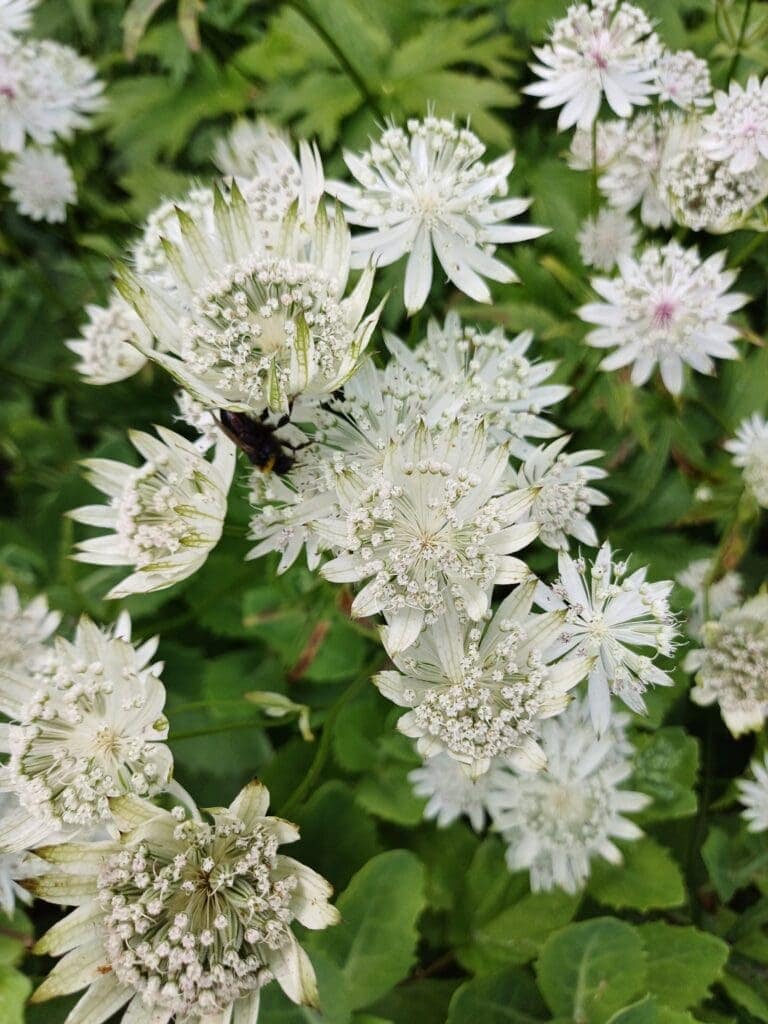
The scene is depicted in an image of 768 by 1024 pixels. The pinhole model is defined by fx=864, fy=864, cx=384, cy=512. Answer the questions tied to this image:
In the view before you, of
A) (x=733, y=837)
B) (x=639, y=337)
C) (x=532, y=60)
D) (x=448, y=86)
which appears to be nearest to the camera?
(x=639, y=337)

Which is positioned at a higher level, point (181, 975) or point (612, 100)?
point (612, 100)

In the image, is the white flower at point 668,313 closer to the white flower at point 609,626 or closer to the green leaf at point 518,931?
the white flower at point 609,626

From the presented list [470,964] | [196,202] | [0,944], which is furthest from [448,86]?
[0,944]

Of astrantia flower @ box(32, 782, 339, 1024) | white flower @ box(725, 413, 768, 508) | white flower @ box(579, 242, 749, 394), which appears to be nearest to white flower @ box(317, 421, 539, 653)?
astrantia flower @ box(32, 782, 339, 1024)

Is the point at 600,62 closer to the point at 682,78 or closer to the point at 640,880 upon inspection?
the point at 682,78

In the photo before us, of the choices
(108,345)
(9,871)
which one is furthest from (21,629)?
(108,345)

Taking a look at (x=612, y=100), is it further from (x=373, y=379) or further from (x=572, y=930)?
(x=572, y=930)

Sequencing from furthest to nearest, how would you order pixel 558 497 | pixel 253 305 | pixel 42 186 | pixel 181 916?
pixel 42 186 < pixel 558 497 < pixel 253 305 < pixel 181 916
